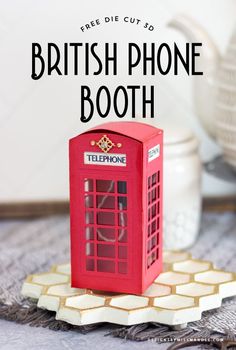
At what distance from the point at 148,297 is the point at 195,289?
0.26 ft

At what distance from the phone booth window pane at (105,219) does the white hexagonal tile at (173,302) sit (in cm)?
12

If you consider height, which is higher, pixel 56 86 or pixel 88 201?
pixel 56 86

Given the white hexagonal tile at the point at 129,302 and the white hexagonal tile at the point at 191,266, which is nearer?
the white hexagonal tile at the point at 129,302

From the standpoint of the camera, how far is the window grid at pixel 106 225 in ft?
3.48

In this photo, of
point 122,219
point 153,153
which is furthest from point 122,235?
point 153,153

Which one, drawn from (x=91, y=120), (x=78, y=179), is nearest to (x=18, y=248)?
(x=91, y=120)

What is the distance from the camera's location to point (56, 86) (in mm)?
1478

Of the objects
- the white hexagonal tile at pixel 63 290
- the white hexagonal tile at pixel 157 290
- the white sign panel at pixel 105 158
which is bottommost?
the white hexagonal tile at pixel 63 290

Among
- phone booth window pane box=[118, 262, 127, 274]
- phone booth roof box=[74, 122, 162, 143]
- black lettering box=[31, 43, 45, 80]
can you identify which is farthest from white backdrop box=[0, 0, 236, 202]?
phone booth window pane box=[118, 262, 127, 274]

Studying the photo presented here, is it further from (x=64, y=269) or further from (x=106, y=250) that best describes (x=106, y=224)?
(x=64, y=269)

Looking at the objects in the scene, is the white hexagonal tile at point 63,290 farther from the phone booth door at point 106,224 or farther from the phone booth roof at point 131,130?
the phone booth roof at point 131,130

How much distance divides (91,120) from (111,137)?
0.43 metres

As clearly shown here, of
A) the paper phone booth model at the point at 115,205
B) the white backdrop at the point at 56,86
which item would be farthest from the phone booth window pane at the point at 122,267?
the white backdrop at the point at 56,86

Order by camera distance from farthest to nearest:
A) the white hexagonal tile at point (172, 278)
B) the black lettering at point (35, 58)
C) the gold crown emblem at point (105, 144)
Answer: the black lettering at point (35, 58) → the white hexagonal tile at point (172, 278) → the gold crown emblem at point (105, 144)
